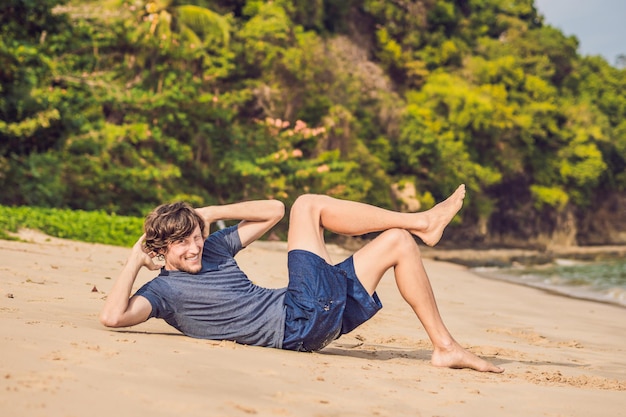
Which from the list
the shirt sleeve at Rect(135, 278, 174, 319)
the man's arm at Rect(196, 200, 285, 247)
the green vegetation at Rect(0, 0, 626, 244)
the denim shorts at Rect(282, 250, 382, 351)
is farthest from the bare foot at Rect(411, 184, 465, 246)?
the green vegetation at Rect(0, 0, 626, 244)

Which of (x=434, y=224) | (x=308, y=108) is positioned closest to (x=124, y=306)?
(x=434, y=224)

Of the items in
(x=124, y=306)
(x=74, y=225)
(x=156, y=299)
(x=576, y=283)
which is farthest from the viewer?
(x=576, y=283)

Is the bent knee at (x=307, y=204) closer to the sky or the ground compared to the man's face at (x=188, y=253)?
closer to the sky

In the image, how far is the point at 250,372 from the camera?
3.77 m

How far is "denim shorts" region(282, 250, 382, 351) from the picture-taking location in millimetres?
4551

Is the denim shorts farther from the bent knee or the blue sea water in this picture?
the blue sea water

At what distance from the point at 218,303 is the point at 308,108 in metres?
23.8

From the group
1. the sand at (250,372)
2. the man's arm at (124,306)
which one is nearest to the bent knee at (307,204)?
the sand at (250,372)

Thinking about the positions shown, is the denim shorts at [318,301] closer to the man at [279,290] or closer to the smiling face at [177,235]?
the man at [279,290]

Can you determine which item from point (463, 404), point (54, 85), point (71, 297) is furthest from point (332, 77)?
point (463, 404)

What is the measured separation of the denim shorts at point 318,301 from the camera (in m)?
4.55

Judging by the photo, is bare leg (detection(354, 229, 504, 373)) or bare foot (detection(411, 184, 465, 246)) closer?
bare leg (detection(354, 229, 504, 373))

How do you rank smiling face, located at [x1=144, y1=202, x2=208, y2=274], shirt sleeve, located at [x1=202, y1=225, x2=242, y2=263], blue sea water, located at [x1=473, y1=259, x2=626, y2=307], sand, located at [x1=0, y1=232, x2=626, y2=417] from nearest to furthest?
1. sand, located at [x1=0, y1=232, x2=626, y2=417]
2. smiling face, located at [x1=144, y1=202, x2=208, y2=274]
3. shirt sleeve, located at [x1=202, y1=225, x2=242, y2=263]
4. blue sea water, located at [x1=473, y1=259, x2=626, y2=307]

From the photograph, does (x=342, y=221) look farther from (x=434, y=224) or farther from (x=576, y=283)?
(x=576, y=283)
